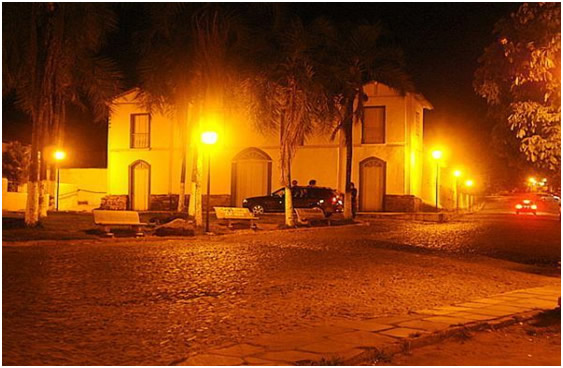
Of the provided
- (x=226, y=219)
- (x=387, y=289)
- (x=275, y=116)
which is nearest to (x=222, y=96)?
(x=275, y=116)

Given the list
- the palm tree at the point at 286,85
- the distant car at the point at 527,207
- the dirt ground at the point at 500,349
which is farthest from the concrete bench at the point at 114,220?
the distant car at the point at 527,207

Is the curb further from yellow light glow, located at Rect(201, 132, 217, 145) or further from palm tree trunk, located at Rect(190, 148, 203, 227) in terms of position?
palm tree trunk, located at Rect(190, 148, 203, 227)

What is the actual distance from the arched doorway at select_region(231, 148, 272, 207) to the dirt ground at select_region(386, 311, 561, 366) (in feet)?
94.8

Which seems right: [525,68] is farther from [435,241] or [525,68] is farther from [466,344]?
[435,241]

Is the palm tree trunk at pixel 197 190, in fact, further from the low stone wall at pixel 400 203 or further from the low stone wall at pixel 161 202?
the low stone wall at pixel 400 203

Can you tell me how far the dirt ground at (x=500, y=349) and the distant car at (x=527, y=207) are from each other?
34.3m

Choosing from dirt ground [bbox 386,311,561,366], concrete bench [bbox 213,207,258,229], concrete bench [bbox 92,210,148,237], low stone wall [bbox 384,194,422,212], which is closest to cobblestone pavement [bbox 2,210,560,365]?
concrete bench [bbox 92,210,148,237]

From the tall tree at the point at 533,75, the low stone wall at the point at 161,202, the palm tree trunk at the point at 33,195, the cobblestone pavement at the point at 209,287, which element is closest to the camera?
the cobblestone pavement at the point at 209,287

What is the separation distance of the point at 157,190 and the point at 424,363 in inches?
1290

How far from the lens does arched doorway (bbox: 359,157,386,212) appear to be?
36.1m

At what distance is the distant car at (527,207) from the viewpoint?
41.5 metres

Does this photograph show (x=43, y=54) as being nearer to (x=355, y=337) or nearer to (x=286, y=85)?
(x=286, y=85)

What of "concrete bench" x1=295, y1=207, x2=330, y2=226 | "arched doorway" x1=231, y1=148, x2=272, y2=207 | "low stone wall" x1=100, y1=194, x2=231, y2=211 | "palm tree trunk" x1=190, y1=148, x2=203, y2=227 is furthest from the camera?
"low stone wall" x1=100, y1=194, x2=231, y2=211

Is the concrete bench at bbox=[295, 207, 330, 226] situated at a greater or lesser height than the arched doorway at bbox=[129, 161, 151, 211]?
lesser
